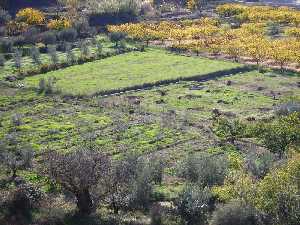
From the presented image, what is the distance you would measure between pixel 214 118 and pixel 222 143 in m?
8.13

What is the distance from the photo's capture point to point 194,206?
3744cm

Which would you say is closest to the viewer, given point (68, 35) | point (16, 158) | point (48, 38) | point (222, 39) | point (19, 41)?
point (16, 158)

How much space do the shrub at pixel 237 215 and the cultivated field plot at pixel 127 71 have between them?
131 ft

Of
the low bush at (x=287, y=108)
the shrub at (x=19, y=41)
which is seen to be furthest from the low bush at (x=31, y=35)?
the low bush at (x=287, y=108)

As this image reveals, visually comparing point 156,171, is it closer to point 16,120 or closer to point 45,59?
point 16,120

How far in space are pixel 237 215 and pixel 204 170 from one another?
831 centimetres

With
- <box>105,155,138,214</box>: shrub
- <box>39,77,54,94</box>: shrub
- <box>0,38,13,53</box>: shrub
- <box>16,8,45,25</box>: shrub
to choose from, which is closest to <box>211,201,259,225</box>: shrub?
<box>105,155,138,214</box>: shrub

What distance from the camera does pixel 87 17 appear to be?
127125mm

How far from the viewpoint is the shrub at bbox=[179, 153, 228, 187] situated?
42.6 m

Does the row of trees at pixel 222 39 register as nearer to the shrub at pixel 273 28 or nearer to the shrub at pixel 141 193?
the shrub at pixel 273 28

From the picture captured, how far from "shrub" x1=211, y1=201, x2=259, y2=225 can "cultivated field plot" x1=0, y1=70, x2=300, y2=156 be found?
55.0ft

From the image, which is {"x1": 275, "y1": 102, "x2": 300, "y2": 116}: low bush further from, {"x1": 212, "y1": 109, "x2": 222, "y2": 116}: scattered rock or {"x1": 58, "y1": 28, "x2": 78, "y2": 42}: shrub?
{"x1": 58, "y1": 28, "x2": 78, "y2": 42}: shrub

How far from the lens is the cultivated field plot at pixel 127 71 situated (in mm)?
76000

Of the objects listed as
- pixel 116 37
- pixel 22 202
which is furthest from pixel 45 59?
pixel 22 202
